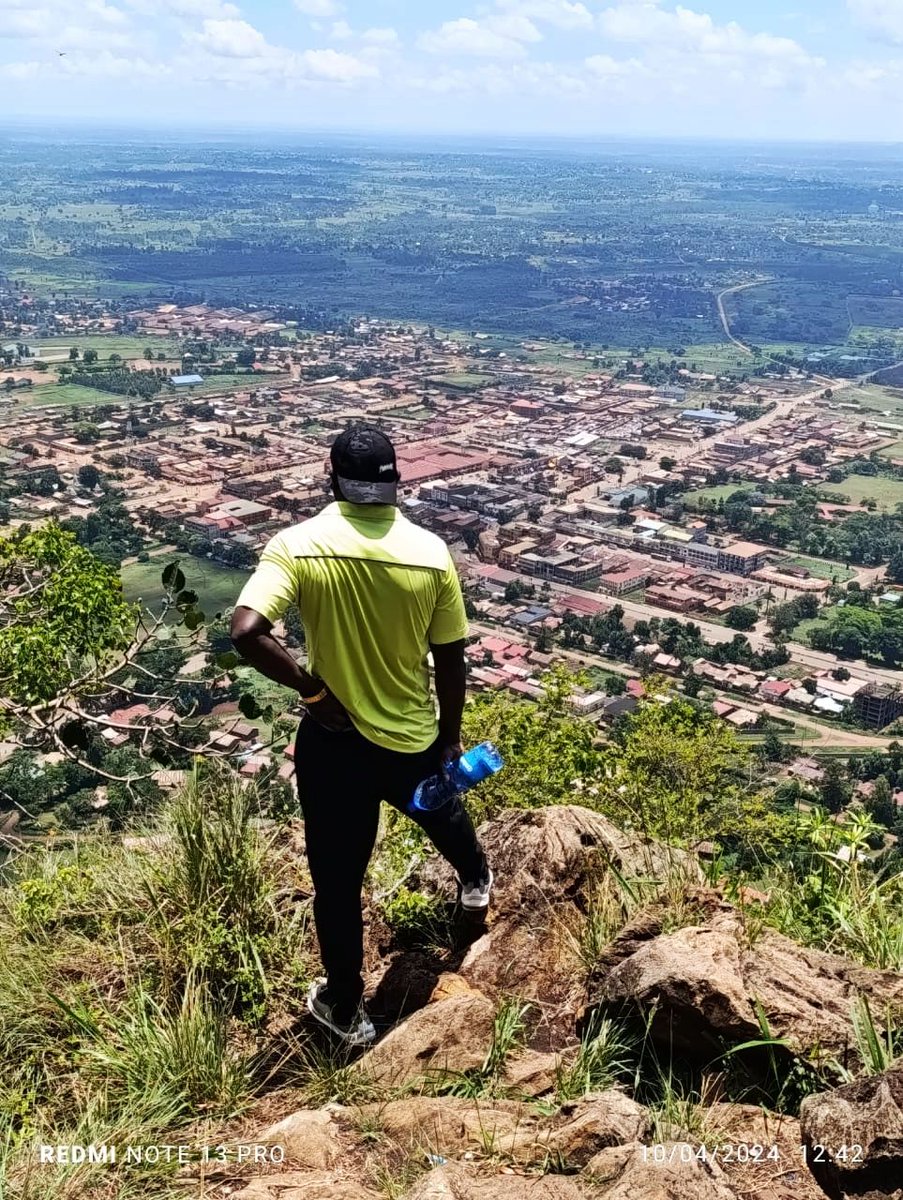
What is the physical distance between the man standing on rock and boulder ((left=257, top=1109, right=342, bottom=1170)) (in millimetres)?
311

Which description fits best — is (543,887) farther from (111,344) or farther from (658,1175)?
(111,344)

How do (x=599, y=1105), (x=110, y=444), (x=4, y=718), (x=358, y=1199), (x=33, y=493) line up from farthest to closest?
(x=110, y=444)
(x=33, y=493)
(x=4, y=718)
(x=599, y=1105)
(x=358, y=1199)

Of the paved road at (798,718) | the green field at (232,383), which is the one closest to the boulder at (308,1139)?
the paved road at (798,718)

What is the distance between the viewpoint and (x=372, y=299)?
6544 centimetres

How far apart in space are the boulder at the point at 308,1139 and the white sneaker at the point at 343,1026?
0.93 ft

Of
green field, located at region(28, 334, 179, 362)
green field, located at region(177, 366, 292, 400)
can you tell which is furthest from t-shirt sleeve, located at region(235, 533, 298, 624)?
green field, located at region(28, 334, 179, 362)

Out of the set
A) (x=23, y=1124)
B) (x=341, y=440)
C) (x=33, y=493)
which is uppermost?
(x=341, y=440)

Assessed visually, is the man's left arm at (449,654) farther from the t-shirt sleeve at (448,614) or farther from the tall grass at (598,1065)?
the tall grass at (598,1065)

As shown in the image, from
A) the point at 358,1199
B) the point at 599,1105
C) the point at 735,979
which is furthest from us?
the point at 735,979

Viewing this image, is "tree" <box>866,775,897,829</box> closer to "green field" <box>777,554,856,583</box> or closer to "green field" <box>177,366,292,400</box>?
"green field" <box>777,554,856,583</box>

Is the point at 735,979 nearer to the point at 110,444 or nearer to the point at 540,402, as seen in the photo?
the point at 110,444

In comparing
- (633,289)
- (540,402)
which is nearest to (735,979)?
(540,402)

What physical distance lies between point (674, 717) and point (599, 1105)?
3590 mm

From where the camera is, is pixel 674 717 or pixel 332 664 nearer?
pixel 332 664
